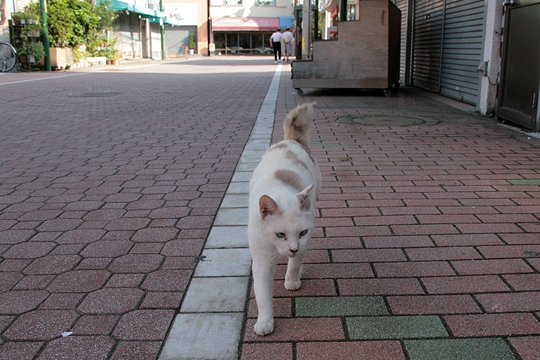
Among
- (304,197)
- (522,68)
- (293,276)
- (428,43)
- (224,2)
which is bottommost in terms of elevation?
(293,276)

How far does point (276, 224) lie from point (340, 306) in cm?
71

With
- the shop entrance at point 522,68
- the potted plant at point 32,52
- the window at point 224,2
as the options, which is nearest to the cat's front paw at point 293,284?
the shop entrance at point 522,68

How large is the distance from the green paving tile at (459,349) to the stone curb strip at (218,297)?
823 millimetres

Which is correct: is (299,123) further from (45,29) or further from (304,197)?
(45,29)

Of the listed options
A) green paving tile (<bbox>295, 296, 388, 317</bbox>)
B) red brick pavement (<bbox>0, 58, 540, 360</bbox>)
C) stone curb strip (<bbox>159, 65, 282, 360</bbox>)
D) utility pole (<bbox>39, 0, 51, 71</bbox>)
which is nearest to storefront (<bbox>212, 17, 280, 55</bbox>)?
utility pole (<bbox>39, 0, 51, 71</bbox>)

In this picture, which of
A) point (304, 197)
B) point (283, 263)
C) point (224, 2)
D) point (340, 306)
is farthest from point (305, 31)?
point (224, 2)

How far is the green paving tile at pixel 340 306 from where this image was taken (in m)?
2.74

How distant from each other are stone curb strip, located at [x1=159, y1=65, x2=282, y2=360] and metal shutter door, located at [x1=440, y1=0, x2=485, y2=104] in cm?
741

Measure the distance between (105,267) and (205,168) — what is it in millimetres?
2627

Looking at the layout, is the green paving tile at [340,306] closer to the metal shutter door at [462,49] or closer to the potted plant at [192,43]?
the metal shutter door at [462,49]

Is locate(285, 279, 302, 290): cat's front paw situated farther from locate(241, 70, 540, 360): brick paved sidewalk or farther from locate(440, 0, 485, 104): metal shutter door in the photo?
locate(440, 0, 485, 104): metal shutter door

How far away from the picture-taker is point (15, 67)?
22.7m

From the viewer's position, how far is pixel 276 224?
2393 mm

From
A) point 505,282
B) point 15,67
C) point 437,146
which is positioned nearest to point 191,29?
point 15,67
